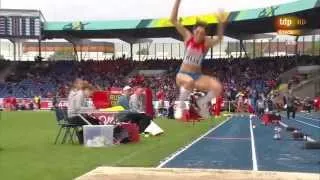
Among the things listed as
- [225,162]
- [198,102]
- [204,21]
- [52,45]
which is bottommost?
[225,162]

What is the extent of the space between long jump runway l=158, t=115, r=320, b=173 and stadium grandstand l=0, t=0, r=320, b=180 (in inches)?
0.9

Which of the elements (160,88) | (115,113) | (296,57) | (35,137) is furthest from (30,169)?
(296,57)

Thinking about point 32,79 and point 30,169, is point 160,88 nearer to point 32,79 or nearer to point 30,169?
point 32,79

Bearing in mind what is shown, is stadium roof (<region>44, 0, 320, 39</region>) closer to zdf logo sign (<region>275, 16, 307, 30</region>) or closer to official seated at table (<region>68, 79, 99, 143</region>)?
zdf logo sign (<region>275, 16, 307, 30</region>)

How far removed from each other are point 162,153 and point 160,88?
24.8m

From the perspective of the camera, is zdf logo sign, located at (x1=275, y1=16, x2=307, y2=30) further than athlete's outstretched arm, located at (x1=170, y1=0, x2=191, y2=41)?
Yes

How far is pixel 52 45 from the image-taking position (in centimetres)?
8950

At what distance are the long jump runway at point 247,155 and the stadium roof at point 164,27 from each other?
20.6 metres

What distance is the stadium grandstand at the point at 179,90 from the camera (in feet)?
39.2

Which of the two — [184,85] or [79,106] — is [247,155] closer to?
[79,106]

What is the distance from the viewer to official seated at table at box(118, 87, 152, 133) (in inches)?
675

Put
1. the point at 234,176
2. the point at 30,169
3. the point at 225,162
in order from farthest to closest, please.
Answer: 1. the point at 225,162
2. the point at 30,169
3. the point at 234,176

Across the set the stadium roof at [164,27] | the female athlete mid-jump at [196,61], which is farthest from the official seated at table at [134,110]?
the stadium roof at [164,27]

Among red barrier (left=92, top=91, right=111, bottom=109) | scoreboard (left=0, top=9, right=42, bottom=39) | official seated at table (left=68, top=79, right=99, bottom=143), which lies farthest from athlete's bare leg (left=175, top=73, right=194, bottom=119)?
scoreboard (left=0, top=9, right=42, bottom=39)
